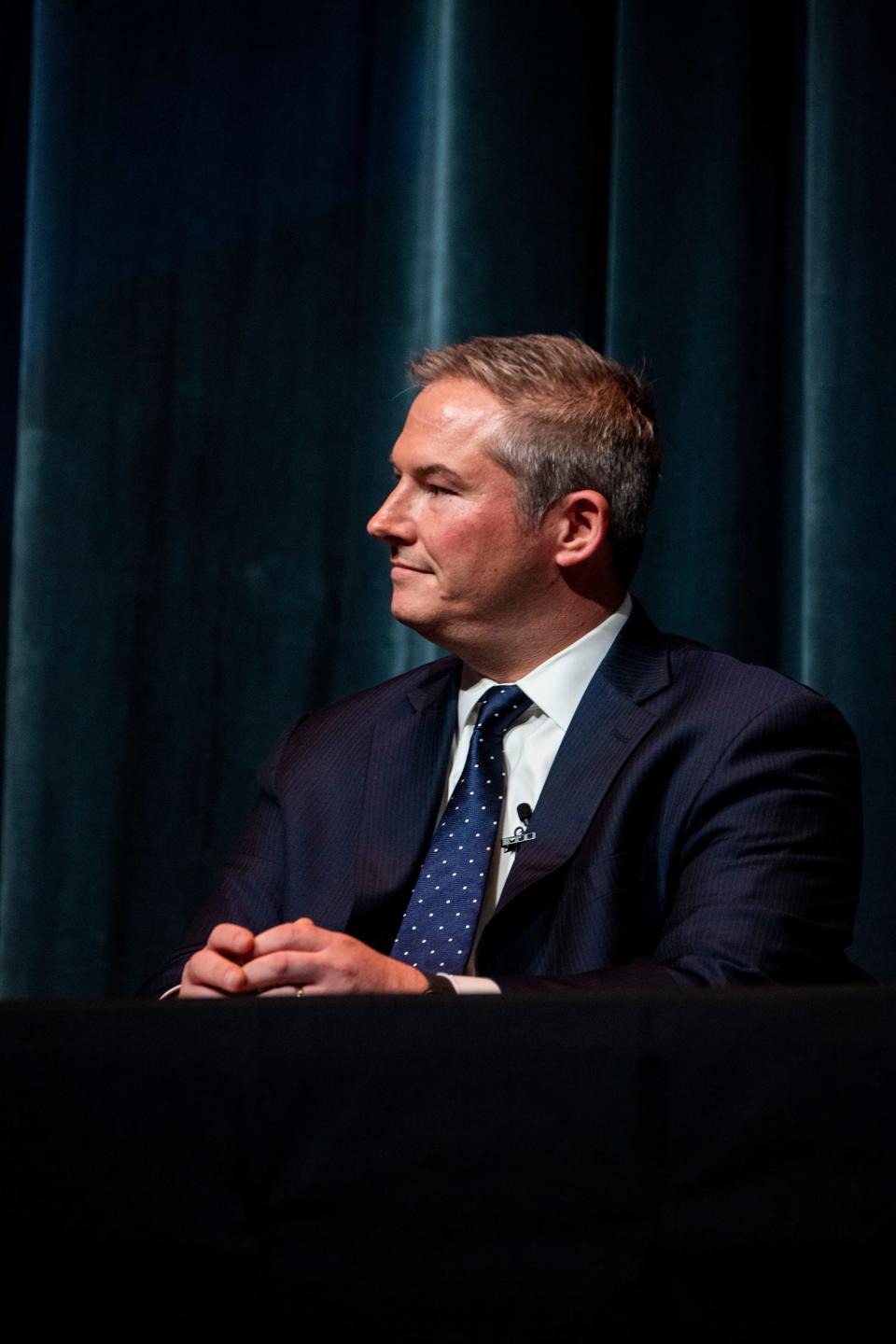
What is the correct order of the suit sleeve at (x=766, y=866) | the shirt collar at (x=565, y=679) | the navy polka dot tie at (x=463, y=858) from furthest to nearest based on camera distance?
the shirt collar at (x=565, y=679) → the navy polka dot tie at (x=463, y=858) → the suit sleeve at (x=766, y=866)

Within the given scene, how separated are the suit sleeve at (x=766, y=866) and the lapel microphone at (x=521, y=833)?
0.48ft

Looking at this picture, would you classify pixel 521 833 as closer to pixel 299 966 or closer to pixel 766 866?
pixel 766 866

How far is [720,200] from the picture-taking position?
2.18 meters

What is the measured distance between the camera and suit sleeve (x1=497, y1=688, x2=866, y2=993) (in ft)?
4.29

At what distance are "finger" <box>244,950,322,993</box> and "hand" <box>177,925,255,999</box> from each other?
0.6 inches

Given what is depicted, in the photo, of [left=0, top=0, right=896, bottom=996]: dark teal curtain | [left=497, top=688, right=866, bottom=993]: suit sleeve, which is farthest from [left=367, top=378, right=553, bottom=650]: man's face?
[left=0, top=0, right=896, bottom=996]: dark teal curtain

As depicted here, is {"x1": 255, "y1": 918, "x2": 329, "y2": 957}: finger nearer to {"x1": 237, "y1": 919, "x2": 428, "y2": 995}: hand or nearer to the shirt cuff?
{"x1": 237, "y1": 919, "x2": 428, "y2": 995}: hand

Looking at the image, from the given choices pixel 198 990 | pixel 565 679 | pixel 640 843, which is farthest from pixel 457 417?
pixel 198 990

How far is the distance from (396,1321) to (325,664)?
162 cm

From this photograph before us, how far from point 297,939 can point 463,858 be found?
38 cm

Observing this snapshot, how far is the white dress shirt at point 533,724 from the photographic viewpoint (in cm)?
156

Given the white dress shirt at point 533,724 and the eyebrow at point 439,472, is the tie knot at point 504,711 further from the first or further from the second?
the eyebrow at point 439,472

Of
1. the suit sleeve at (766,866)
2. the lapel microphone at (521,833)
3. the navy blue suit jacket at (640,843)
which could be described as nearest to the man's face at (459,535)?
the navy blue suit jacket at (640,843)

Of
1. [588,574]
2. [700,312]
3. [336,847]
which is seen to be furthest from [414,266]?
[336,847]
